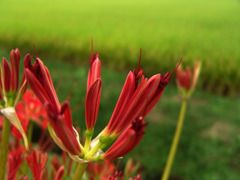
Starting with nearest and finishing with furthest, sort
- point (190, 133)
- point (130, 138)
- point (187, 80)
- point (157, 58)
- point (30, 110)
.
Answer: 1. point (130, 138)
2. point (30, 110)
3. point (187, 80)
4. point (190, 133)
5. point (157, 58)

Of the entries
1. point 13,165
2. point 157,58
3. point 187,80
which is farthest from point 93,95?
point 157,58

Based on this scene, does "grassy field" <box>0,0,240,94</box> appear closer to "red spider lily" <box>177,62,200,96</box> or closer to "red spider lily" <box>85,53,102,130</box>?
"red spider lily" <box>177,62,200,96</box>

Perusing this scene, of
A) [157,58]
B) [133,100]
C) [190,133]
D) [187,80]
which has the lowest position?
[190,133]

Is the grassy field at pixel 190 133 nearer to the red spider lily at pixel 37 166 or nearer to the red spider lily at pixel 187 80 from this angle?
the red spider lily at pixel 187 80

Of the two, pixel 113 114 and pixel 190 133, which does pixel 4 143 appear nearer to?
pixel 113 114

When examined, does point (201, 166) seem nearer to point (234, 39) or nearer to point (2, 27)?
point (234, 39)

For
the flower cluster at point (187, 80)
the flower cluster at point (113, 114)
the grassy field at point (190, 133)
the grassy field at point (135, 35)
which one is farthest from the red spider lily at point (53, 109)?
the grassy field at point (135, 35)

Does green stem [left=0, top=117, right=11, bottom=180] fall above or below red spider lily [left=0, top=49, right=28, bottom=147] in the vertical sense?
below

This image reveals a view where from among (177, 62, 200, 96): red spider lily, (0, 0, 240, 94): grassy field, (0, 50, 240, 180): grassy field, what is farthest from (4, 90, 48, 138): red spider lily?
(0, 0, 240, 94): grassy field
